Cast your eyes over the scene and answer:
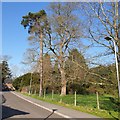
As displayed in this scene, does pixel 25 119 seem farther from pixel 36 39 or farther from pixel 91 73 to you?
pixel 36 39

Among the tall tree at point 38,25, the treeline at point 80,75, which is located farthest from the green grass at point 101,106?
the tall tree at point 38,25

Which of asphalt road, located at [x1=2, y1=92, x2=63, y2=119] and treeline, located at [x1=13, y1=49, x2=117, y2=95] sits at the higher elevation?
treeline, located at [x1=13, y1=49, x2=117, y2=95]

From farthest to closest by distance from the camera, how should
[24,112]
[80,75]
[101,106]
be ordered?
[101,106] → [80,75] → [24,112]

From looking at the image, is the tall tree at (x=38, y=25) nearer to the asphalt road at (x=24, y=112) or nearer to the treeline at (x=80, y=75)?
the treeline at (x=80, y=75)

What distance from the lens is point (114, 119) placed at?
503 inches

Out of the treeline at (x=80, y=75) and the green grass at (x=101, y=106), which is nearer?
the green grass at (x=101, y=106)

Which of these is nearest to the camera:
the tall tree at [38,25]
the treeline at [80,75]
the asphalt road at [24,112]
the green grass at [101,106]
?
the green grass at [101,106]

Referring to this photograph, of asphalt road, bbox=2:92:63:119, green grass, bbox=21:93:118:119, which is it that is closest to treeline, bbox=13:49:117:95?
green grass, bbox=21:93:118:119

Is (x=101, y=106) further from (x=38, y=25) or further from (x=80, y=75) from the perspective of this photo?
(x=38, y=25)

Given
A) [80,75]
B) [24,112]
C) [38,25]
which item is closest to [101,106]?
[80,75]

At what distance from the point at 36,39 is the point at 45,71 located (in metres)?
6.24

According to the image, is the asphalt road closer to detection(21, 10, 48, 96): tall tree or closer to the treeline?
the treeline

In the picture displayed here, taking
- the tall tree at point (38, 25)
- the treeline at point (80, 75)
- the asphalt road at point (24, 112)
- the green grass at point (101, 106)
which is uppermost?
the tall tree at point (38, 25)

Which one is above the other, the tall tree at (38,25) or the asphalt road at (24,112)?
the tall tree at (38,25)
